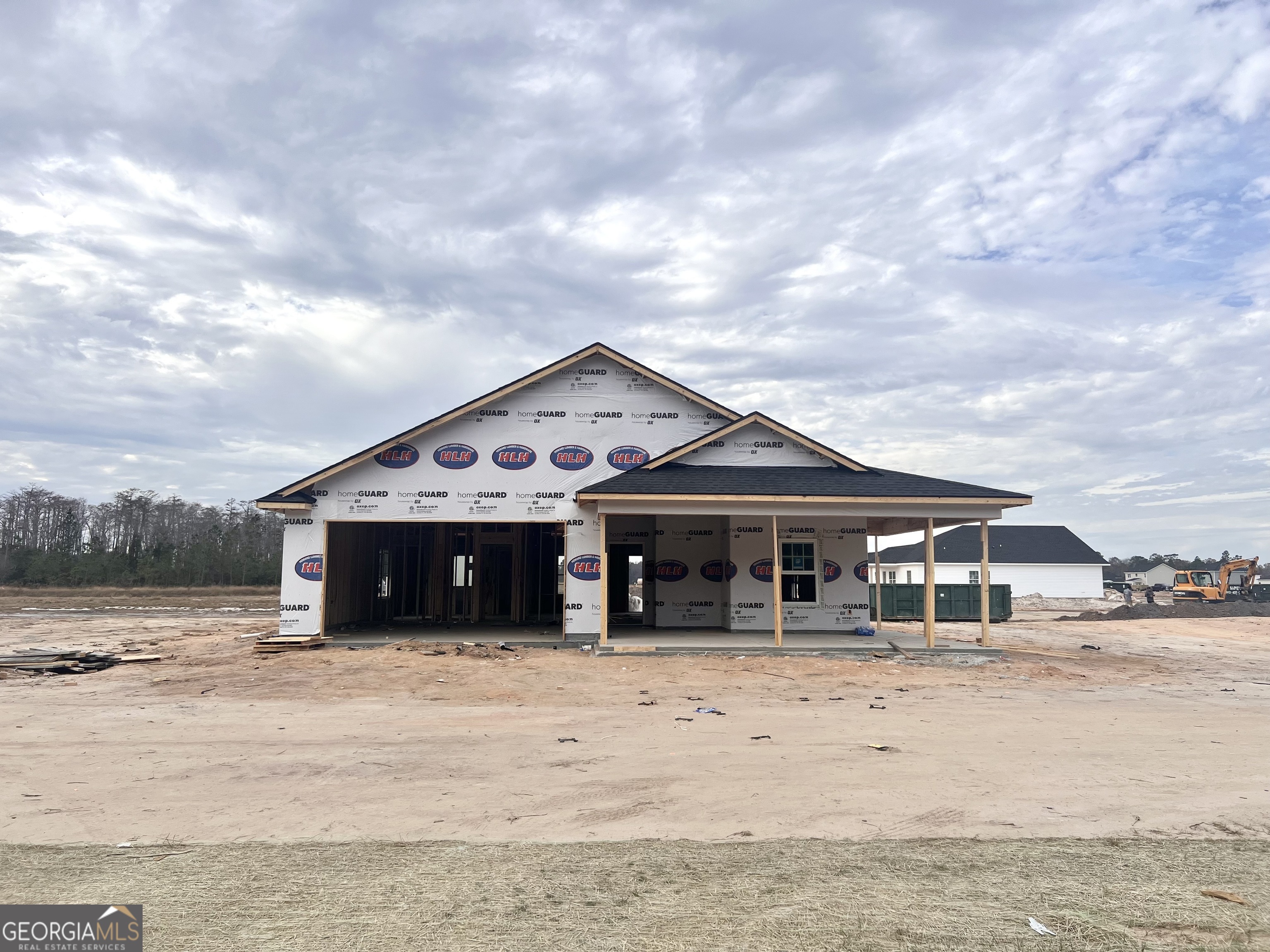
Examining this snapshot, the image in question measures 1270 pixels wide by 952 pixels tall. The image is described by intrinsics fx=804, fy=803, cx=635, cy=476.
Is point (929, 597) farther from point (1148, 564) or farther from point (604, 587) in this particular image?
point (1148, 564)

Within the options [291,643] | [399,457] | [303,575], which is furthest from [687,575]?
[291,643]

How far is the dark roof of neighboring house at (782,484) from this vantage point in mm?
17031

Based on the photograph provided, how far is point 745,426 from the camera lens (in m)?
19.6

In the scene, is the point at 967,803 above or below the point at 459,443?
below

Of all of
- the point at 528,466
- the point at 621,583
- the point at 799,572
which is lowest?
the point at 621,583

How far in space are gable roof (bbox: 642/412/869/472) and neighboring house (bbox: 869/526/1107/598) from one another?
31.2 m

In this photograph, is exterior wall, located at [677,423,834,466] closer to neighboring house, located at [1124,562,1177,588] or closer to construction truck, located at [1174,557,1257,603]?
construction truck, located at [1174,557,1257,603]

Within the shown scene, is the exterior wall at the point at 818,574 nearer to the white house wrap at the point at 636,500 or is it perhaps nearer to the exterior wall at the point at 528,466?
the white house wrap at the point at 636,500

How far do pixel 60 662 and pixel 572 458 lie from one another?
35.7 feet

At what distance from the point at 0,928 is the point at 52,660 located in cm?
1346

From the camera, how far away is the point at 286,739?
28.3ft

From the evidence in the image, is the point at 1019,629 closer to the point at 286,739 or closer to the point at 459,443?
the point at 459,443

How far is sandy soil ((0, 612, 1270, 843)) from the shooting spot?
18.9 ft

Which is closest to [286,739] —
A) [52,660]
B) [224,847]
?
[224,847]
